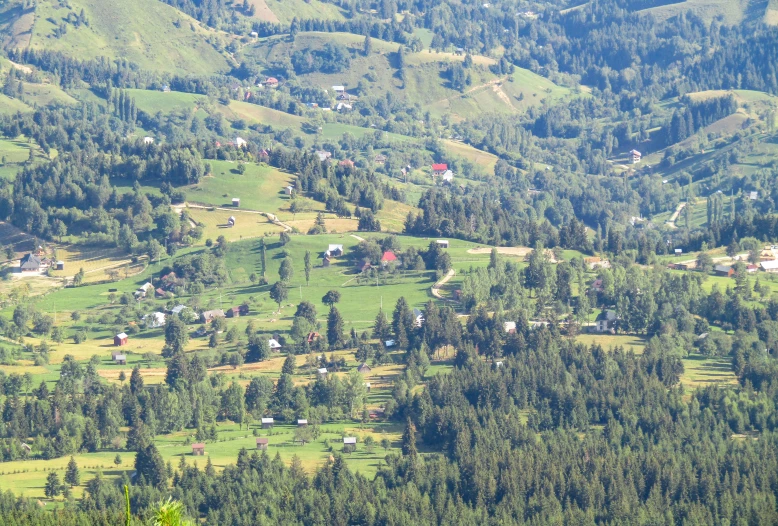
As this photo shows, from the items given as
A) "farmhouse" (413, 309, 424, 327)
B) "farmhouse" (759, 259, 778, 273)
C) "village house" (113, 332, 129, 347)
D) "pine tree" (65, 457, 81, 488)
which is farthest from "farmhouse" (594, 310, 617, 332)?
"pine tree" (65, 457, 81, 488)

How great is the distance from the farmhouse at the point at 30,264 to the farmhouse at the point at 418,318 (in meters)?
49.6

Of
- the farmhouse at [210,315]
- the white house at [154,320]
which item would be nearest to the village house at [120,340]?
the white house at [154,320]

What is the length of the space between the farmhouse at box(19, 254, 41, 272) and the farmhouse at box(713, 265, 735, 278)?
7760 cm

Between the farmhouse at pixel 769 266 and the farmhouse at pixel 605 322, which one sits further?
the farmhouse at pixel 769 266

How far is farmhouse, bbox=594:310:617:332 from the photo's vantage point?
15738 centimetres

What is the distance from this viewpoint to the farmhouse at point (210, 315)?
16412cm

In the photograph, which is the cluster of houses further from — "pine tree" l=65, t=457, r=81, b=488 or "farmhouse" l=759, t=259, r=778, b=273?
"farmhouse" l=759, t=259, r=778, b=273

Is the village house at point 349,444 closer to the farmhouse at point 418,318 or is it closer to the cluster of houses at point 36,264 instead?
the farmhouse at point 418,318

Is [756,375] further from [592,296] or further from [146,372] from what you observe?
[146,372]

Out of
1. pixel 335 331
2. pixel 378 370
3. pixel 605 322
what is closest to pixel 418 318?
pixel 335 331

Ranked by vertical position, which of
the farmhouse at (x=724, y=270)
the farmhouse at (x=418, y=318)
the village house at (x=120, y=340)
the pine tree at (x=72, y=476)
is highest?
the farmhouse at (x=724, y=270)

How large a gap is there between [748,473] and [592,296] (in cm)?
4772

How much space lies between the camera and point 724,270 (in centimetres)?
17825

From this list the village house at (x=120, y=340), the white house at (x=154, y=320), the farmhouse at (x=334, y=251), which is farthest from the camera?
the farmhouse at (x=334, y=251)
